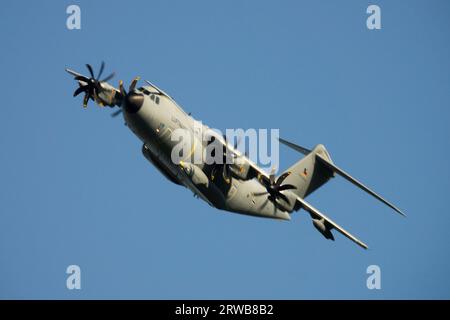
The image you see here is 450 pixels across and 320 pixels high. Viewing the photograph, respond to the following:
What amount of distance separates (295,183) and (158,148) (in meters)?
8.30

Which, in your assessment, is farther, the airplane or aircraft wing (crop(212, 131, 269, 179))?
aircraft wing (crop(212, 131, 269, 179))

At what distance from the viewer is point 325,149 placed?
39.9 meters

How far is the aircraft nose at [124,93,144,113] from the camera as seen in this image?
3266cm

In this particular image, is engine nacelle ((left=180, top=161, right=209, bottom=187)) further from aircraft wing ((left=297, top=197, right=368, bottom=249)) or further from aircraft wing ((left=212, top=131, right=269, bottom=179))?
aircraft wing ((left=297, top=197, right=368, bottom=249))

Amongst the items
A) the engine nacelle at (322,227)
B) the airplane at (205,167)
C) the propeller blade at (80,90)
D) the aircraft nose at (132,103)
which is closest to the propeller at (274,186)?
the airplane at (205,167)

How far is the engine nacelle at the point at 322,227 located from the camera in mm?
36312

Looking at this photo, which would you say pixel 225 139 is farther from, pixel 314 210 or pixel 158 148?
pixel 314 210

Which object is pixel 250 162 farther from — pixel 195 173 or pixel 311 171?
pixel 311 171

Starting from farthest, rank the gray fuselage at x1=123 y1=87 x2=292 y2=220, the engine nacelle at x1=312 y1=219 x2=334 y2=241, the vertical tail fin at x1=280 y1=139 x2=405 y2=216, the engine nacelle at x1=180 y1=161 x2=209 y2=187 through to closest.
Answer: the vertical tail fin at x1=280 y1=139 x2=405 y2=216 < the engine nacelle at x1=312 y1=219 x2=334 y2=241 < the engine nacelle at x1=180 y1=161 x2=209 y2=187 < the gray fuselage at x1=123 y1=87 x2=292 y2=220

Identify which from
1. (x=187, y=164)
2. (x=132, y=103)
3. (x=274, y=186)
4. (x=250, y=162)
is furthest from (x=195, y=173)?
(x=132, y=103)

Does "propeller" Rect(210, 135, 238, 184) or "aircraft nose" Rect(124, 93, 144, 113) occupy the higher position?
"aircraft nose" Rect(124, 93, 144, 113)

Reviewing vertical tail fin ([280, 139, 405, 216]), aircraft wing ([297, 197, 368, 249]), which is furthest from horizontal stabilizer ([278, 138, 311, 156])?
aircraft wing ([297, 197, 368, 249])
